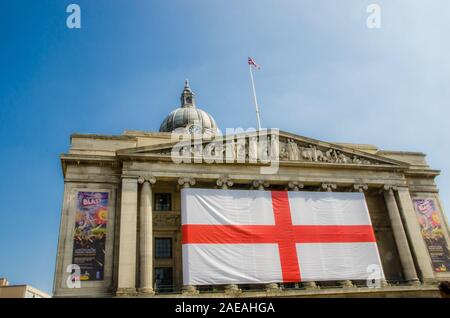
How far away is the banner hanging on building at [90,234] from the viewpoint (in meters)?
24.6

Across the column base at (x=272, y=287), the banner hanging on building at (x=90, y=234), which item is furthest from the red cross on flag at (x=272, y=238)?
the banner hanging on building at (x=90, y=234)

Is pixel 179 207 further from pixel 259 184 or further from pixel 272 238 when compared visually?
pixel 272 238

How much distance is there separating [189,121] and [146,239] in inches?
1094

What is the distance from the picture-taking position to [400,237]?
29891mm

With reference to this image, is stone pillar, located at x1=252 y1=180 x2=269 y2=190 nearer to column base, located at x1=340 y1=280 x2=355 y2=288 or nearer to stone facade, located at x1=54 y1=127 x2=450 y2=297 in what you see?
stone facade, located at x1=54 y1=127 x2=450 y2=297

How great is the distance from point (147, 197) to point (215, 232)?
5.68 metres

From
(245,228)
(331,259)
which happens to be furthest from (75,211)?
(331,259)

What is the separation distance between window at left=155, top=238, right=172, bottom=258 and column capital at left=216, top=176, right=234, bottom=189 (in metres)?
5.86

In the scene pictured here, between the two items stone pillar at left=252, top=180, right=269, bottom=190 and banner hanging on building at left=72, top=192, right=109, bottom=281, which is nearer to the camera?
banner hanging on building at left=72, top=192, right=109, bottom=281

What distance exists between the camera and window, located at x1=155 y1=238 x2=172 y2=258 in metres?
27.6

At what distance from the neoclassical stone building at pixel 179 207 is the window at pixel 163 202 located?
0.27 feet

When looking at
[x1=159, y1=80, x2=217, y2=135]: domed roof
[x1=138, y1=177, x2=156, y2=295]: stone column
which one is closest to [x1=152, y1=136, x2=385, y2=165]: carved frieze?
[x1=138, y1=177, x2=156, y2=295]: stone column
